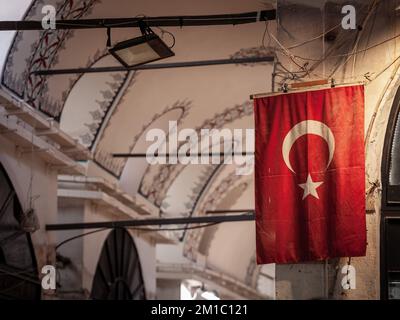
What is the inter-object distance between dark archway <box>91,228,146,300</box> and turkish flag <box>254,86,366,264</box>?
→ 10615mm

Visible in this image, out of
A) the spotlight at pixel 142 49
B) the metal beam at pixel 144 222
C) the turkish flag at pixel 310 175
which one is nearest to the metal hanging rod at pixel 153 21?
the spotlight at pixel 142 49

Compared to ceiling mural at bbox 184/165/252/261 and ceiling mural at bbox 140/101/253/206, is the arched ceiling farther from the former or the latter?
ceiling mural at bbox 184/165/252/261

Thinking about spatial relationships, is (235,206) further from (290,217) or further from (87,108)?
(290,217)

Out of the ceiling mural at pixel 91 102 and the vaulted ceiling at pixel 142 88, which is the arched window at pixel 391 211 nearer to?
the vaulted ceiling at pixel 142 88

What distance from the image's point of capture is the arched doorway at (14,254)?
1814 centimetres

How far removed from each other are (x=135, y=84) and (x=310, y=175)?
10.6 metres

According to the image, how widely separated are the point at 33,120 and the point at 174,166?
8.74 m

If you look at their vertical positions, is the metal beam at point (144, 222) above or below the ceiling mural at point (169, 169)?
below

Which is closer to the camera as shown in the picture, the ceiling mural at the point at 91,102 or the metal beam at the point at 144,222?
the metal beam at the point at 144,222

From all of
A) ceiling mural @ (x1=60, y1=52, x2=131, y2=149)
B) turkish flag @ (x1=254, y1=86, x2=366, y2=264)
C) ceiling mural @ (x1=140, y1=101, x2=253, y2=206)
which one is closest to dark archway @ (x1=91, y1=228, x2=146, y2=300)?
ceiling mural @ (x1=140, y1=101, x2=253, y2=206)

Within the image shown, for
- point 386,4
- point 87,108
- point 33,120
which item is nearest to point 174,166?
point 87,108

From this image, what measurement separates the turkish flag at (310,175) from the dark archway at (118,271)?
10615 mm

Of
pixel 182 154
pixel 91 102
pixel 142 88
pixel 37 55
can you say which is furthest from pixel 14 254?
pixel 182 154

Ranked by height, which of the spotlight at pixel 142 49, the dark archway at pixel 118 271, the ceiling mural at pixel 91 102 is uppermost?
the ceiling mural at pixel 91 102
